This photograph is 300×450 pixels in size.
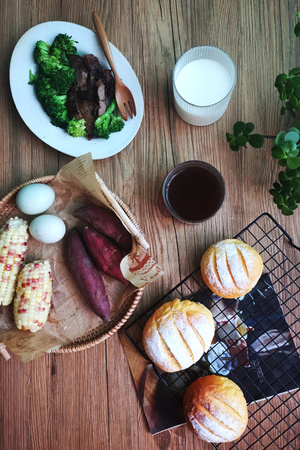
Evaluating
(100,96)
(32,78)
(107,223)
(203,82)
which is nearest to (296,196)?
(203,82)

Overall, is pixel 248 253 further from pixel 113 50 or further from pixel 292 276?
pixel 113 50

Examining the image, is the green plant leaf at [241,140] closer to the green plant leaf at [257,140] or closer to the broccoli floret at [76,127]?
the green plant leaf at [257,140]

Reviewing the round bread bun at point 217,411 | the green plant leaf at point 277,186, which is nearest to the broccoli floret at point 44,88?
the green plant leaf at point 277,186

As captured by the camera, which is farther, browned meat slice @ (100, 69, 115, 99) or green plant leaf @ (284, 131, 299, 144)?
browned meat slice @ (100, 69, 115, 99)

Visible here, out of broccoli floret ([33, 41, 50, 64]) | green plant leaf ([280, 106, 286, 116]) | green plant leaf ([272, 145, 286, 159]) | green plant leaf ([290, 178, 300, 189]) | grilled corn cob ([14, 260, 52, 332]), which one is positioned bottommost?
grilled corn cob ([14, 260, 52, 332])

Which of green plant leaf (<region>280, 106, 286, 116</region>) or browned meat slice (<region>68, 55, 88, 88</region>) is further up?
browned meat slice (<region>68, 55, 88, 88</region>)

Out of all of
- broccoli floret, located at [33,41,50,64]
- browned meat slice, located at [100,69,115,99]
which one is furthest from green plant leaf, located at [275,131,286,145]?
broccoli floret, located at [33,41,50,64]

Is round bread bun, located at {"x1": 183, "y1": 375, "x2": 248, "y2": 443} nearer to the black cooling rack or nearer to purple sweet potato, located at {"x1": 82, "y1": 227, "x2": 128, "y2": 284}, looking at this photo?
the black cooling rack

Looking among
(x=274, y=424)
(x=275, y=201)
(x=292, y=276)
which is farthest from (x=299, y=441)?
(x=275, y=201)

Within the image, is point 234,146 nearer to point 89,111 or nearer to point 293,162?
point 293,162
